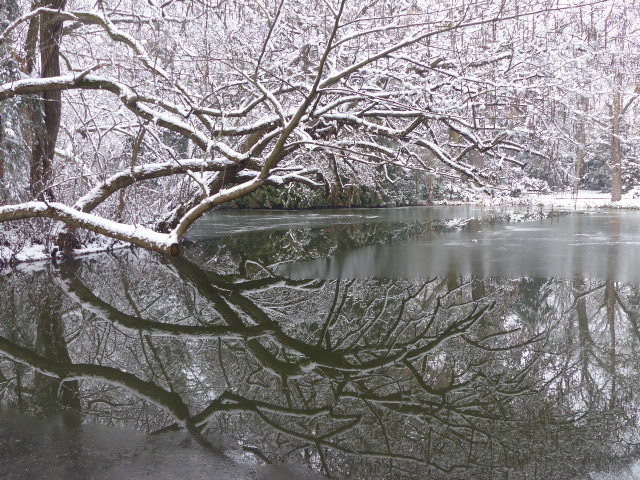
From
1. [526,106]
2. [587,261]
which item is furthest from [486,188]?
[587,261]

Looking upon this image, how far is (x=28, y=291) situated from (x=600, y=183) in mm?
44277

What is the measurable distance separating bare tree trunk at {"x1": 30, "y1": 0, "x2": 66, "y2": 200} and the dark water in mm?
3550

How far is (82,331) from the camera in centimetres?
547

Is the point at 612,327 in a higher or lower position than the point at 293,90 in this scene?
lower

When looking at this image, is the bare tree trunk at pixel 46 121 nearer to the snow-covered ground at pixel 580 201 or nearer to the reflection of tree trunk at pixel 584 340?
the reflection of tree trunk at pixel 584 340

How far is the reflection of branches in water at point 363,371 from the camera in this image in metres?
3.01

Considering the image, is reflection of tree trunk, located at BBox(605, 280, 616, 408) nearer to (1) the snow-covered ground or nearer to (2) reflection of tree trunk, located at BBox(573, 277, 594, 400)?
(2) reflection of tree trunk, located at BBox(573, 277, 594, 400)

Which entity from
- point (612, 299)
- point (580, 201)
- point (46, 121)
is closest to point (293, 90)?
point (46, 121)

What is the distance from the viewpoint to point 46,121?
11.9 meters

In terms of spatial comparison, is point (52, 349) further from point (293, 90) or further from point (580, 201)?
point (580, 201)

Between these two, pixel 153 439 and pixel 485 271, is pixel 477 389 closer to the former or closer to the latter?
pixel 153 439

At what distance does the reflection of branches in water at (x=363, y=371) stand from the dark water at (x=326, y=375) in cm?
2

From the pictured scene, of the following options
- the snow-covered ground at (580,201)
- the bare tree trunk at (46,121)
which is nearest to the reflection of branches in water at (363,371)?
the bare tree trunk at (46,121)

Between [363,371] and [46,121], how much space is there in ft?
36.0
